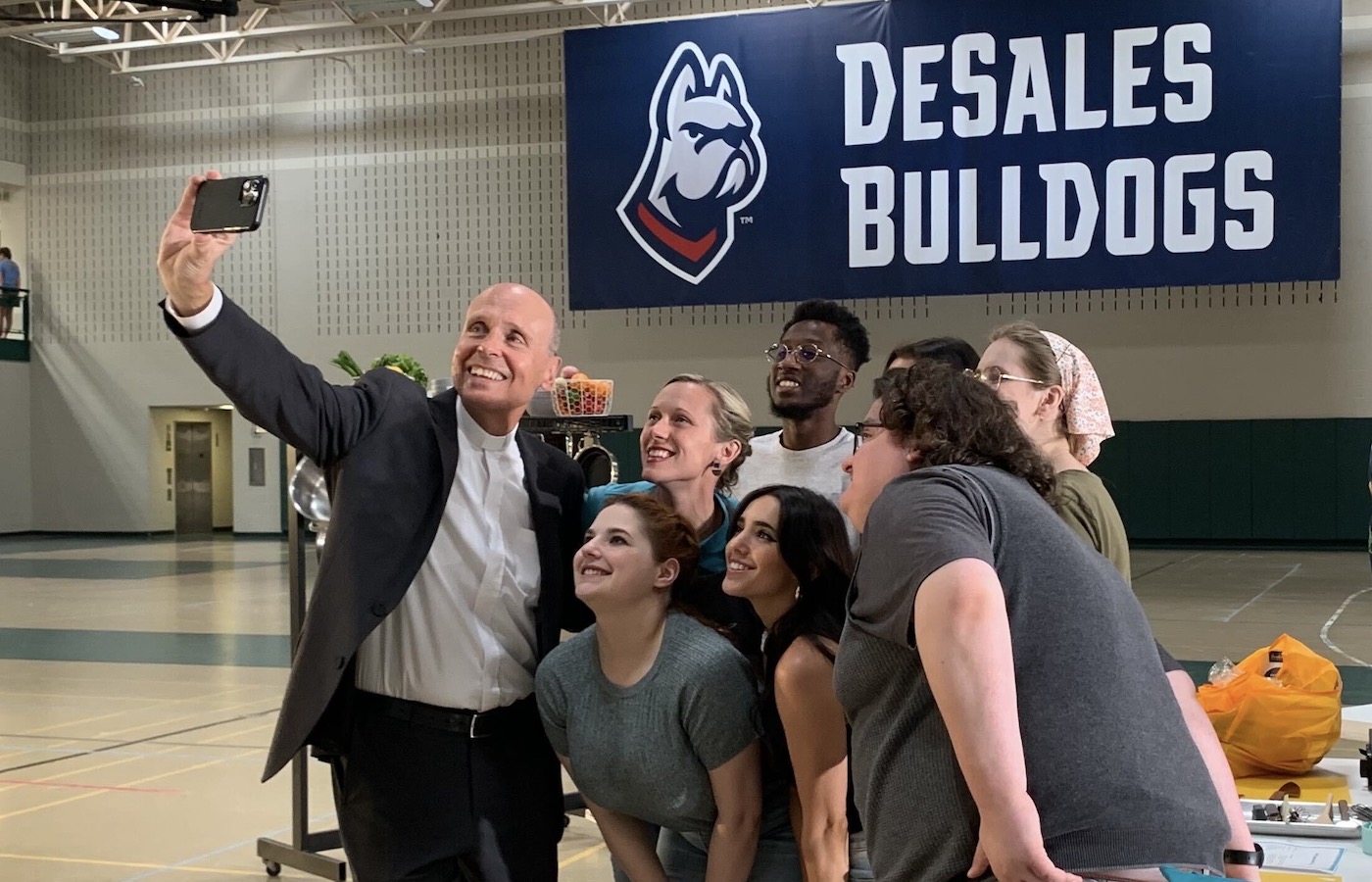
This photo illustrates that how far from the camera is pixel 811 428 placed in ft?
14.6

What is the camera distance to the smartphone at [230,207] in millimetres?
2488

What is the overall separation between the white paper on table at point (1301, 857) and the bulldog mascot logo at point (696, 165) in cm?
1575

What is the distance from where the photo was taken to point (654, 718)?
297 cm

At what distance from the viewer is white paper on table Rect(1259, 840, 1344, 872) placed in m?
2.58

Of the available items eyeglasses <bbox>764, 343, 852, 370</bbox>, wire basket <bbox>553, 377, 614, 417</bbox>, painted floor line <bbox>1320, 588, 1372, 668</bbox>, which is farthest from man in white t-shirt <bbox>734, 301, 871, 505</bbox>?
painted floor line <bbox>1320, 588, 1372, 668</bbox>

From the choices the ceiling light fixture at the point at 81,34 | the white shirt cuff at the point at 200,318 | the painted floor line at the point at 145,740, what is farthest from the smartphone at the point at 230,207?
the ceiling light fixture at the point at 81,34

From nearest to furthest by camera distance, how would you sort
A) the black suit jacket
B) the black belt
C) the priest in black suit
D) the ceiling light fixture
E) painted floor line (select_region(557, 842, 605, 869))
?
the black suit jacket
the priest in black suit
the black belt
painted floor line (select_region(557, 842, 605, 869))
the ceiling light fixture

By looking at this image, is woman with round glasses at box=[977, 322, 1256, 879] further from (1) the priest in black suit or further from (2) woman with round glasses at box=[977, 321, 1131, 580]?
(1) the priest in black suit

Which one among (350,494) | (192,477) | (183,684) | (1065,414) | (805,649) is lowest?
(183,684)

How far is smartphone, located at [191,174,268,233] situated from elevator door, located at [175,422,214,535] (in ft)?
73.3

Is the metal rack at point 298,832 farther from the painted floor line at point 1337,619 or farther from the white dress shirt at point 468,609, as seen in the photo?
the painted floor line at point 1337,619

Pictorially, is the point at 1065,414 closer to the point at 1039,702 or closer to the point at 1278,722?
the point at 1278,722

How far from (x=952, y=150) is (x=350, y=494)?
1523 cm

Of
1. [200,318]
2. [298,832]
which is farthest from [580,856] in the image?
[200,318]
